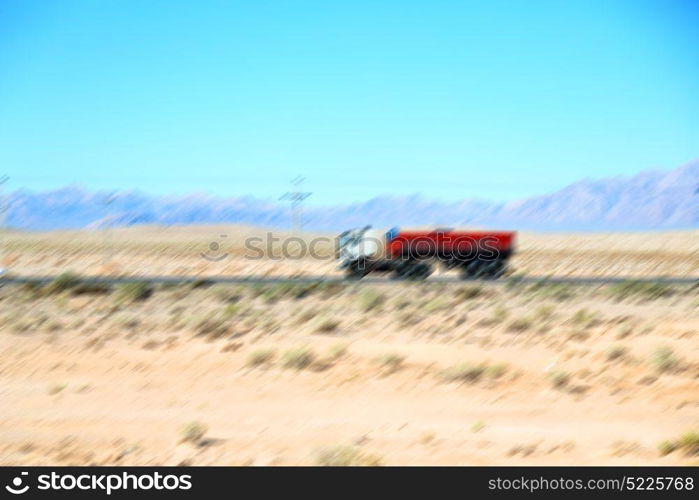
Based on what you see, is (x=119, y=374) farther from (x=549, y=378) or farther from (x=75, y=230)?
(x=75, y=230)

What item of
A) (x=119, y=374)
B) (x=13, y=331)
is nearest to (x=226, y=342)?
(x=119, y=374)

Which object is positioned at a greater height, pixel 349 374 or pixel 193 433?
pixel 193 433

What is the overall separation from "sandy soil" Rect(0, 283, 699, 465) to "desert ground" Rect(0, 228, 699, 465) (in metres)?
0.05

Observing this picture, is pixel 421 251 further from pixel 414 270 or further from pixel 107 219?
pixel 107 219

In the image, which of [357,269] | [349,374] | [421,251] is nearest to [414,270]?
[421,251]

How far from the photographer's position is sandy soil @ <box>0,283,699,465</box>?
39.6 ft

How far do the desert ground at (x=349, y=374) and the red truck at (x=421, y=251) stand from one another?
7.24 m

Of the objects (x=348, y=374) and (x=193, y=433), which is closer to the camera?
(x=193, y=433)

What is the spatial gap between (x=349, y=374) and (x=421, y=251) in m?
14.6

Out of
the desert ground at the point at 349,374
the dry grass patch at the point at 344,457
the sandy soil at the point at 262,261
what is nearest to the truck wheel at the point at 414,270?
the desert ground at the point at 349,374

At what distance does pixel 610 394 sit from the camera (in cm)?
1443

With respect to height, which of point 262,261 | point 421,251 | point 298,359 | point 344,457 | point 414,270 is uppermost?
point 344,457

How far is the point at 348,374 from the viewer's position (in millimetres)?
15695

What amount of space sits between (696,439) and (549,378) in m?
4.11
